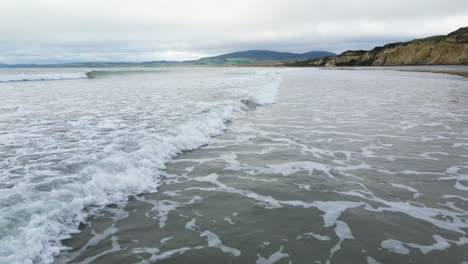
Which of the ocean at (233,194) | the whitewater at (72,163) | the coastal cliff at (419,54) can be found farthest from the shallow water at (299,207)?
the coastal cliff at (419,54)

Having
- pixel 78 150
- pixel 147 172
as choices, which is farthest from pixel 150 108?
pixel 147 172

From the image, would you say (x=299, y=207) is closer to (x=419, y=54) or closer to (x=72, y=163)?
(x=72, y=163)

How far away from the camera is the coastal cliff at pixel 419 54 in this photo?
73188mm

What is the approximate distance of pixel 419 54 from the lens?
83625mm

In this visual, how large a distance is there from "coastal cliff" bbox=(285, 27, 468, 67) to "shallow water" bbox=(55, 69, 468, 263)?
263ft

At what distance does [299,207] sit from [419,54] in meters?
94.7

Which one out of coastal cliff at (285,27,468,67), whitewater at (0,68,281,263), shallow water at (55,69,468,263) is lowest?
shallow water at (55,69,468,263)

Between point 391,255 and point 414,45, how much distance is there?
100357mm

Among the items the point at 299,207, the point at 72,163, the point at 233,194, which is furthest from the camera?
the point at 72,163

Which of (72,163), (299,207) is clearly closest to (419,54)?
(299,207)

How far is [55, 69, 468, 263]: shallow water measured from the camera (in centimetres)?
373

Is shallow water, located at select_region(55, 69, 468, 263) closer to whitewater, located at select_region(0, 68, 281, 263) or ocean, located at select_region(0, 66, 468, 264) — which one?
ocean, located at select_region(0, 66, 468, 264)

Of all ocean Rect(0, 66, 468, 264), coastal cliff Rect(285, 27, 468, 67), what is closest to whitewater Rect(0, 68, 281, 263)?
ocean Rect(0, 66, 468, 264)

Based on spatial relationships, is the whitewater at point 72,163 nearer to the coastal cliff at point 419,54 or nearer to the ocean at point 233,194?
the ocean at point 233,194
